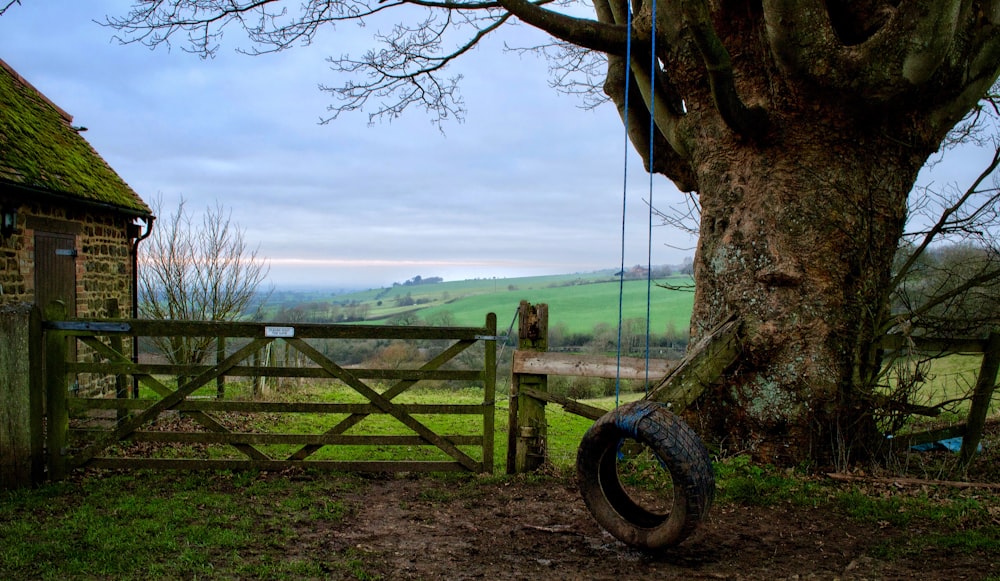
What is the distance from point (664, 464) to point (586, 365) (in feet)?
6.45

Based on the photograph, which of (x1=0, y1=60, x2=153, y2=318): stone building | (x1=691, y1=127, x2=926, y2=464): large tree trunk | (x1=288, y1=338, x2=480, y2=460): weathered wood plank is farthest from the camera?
(x1=0, y1=60, x2=153, y2=318): stone building

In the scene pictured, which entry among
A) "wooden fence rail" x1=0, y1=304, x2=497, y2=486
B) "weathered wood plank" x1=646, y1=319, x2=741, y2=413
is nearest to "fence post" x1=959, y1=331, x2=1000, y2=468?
"weathered wood plank" x1=646, y1=319, x2=741, y2=413

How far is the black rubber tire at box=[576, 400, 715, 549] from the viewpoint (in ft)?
13.9

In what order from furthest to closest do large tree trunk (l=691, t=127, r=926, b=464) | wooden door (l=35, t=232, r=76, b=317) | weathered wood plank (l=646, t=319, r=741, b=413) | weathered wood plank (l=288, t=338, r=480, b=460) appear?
wooden door (l=35, t=232, r=76, b=317), weathered wood plank (l=288, t=338, r=480, b=460), large tree trunk (l=691, t=127, r=926, b=464), weathered wood plank (l=646, t=319, r=741, b=413)

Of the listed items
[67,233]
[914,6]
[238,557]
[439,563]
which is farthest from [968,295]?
→ [67,233]

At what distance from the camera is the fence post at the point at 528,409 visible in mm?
6727

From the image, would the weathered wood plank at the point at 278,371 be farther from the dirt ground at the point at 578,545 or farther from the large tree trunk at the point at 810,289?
the large tree trunk at the point at 810,289

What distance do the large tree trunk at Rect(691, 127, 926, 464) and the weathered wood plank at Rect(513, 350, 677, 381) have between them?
67 cm

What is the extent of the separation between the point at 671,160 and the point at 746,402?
337cm

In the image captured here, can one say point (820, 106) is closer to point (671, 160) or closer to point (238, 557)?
point (671, 160)

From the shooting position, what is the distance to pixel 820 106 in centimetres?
640

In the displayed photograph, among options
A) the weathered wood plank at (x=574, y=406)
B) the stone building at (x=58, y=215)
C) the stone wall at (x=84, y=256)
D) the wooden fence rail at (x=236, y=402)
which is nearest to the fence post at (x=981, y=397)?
the weathered wood plank at (x=574, y=406)

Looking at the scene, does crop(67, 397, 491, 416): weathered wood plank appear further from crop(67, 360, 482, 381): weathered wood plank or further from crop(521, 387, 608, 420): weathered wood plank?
crop(521, 387, 608, 420): weathered wood plank

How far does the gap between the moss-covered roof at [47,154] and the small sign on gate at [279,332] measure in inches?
195
